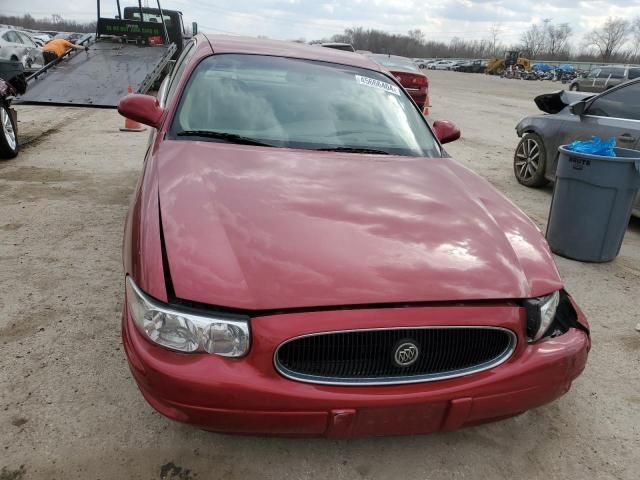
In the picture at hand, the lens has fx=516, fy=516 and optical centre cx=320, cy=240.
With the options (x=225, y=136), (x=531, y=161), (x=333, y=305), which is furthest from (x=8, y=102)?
(x=531, y=161)

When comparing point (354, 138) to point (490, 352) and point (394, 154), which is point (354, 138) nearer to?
point (394, 154)

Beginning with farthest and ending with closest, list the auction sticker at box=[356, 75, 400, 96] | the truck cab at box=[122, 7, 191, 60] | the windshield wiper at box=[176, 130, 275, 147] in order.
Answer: the truck cab at box=[122, 7, 191, 60] < the auction sticker at box=[356, 75, 400, 96] < the windshield wiper at box=[176, 130, 275, 147]

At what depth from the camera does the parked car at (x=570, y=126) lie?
5184 millimetres

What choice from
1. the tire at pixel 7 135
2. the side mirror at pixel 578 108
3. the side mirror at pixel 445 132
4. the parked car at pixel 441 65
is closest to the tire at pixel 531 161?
the side mirror at pixel 578 108

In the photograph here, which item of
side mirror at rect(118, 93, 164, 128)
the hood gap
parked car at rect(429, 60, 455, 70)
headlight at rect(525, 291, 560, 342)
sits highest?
side mirror at rect(118, 93, 164, 128)

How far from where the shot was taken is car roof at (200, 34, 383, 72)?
11.4 feet

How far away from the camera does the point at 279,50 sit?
3594 mm

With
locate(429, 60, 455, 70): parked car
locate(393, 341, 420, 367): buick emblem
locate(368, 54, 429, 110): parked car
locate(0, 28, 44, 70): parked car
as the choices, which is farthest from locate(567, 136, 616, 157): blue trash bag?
locate(429, 60, 455, 70): parked car

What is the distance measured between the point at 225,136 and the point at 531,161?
4969mm

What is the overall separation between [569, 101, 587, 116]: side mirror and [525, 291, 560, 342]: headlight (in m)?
4.25

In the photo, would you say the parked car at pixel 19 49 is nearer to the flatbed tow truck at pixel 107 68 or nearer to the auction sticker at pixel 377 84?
the flatbed tow truck at pixel 107 68

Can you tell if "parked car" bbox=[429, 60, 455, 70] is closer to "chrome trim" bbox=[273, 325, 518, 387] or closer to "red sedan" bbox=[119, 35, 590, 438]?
"red sedan" bbox=[119, 35, 590, 438]

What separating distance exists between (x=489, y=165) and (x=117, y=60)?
726 centimetres

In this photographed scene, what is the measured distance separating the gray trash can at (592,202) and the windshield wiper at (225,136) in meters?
2.81
